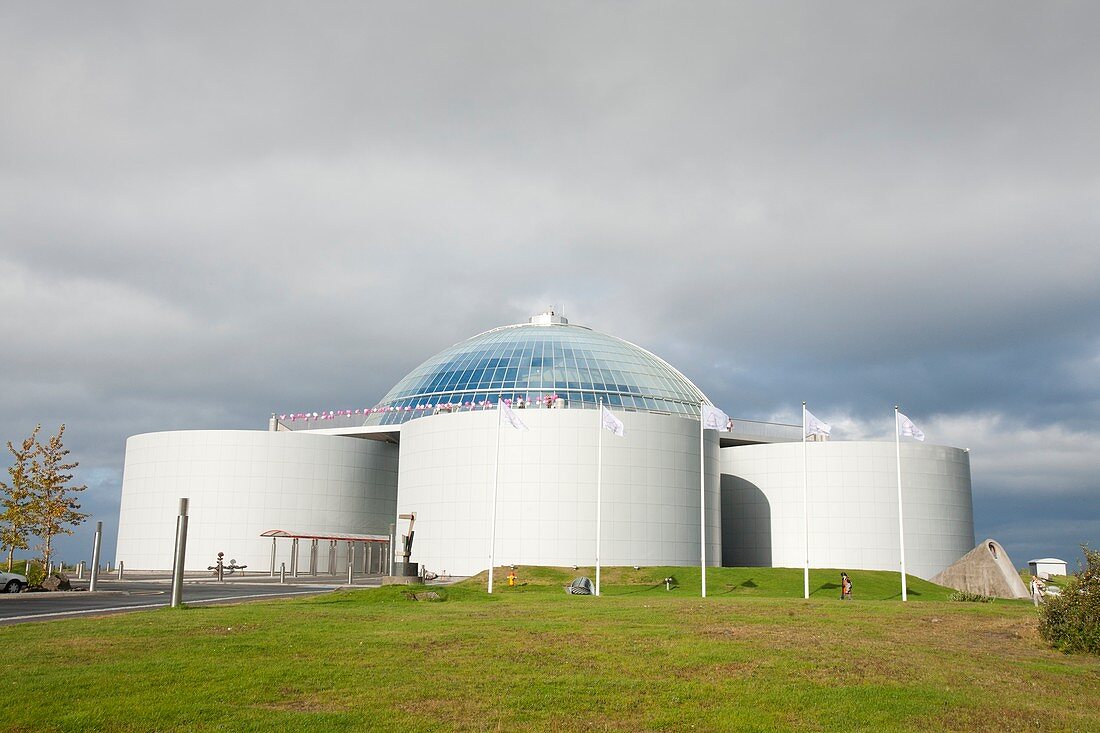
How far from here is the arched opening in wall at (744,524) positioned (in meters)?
67.1

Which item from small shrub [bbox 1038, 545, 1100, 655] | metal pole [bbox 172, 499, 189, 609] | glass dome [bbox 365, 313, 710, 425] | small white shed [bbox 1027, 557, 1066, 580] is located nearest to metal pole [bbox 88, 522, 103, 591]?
metal pole [bbox 172, 499, 189, 609]

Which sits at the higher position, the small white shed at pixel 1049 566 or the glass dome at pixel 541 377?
the glass dome at pixel 541 377

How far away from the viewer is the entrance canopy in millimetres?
63769

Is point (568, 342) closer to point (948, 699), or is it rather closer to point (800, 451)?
point (800, 451)

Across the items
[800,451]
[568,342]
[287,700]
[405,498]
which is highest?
[568,342]

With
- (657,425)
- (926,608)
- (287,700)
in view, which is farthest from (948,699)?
(657,425)

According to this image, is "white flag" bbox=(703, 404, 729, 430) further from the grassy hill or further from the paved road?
the paved road

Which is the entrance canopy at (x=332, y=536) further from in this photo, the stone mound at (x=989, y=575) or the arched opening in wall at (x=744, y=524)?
the stone mound at (x=989, y=575)

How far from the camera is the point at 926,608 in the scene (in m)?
29.8

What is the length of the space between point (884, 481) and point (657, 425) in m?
18.8

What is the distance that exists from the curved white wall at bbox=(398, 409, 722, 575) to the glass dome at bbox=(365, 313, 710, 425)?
23.0 ft

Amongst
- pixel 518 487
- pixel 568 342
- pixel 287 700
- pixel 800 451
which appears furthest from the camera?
pixel 568 342

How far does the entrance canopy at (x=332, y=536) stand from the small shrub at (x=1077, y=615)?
169ft

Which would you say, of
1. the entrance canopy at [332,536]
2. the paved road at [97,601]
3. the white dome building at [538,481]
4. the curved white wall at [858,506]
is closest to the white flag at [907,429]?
the white dome building at [538,481]
